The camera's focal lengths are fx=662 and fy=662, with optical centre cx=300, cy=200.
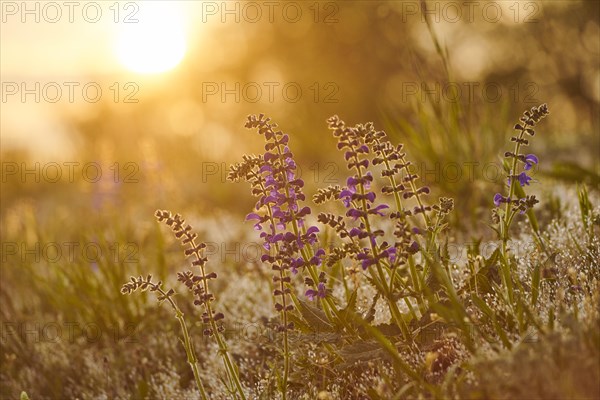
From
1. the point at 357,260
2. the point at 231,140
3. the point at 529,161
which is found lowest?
the point at 357,260

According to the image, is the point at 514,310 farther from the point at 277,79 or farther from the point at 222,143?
the point at 277,79

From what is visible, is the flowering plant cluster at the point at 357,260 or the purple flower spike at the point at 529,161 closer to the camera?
the flowering plant cluster at the point at 357,260

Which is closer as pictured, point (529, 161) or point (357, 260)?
point (357, 260)

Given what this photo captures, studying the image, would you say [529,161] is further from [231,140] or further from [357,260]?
[231,140]

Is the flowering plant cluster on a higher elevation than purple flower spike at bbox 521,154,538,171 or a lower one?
lower

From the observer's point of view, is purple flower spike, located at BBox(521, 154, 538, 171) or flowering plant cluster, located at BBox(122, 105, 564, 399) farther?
purple flower spike, located at BBox(521, 154, 538, 171)

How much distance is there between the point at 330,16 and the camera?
1869 cm

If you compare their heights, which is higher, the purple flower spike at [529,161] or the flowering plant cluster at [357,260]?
the purple flower spike at [529,161]

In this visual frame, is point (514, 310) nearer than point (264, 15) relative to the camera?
Yes

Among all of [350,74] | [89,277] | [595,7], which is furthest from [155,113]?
[89,277]

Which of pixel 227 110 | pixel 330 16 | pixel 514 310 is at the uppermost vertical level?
pixel 330 16

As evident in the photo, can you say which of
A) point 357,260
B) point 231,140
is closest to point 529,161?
point 357,260

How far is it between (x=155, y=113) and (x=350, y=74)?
6.44 m

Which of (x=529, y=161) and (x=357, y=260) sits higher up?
(x=529, y=161)
